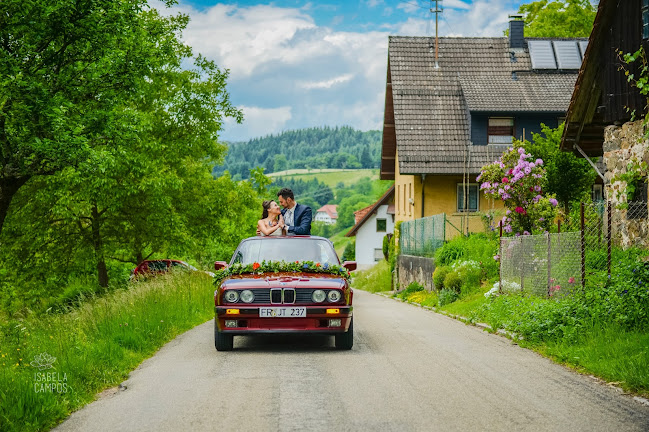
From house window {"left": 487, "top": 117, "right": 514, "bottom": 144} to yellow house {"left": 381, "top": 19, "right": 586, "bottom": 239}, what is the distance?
46 millimetres

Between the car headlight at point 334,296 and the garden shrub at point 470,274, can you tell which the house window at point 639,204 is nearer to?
the garden shrub at point 470,274

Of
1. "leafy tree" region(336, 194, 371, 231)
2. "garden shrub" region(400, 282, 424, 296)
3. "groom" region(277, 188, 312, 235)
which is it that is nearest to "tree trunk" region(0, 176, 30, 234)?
"groom" region(277, 188, 312, 235)

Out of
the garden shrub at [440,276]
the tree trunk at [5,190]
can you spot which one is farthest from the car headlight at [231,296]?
the garden shrub at [440,276]

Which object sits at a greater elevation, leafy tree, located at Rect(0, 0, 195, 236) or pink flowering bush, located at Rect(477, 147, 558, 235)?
leafy tree, located at Rect(0, 0, 195, 236)

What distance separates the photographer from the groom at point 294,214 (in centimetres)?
Answer: 1345

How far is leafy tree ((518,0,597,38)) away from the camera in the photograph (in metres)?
49.4

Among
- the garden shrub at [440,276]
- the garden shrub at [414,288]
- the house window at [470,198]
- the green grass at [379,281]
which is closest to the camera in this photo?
the garden shrub at [440,276]

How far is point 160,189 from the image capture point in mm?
27406

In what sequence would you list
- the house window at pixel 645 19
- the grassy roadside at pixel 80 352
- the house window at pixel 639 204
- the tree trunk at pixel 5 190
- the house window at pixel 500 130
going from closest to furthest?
the grassy roadside at pixel 80 352, the house window at pixel 639 204, the house window at pixel 645 19, the tree trunk at pixel 5 190, the house window at pixel 500 130

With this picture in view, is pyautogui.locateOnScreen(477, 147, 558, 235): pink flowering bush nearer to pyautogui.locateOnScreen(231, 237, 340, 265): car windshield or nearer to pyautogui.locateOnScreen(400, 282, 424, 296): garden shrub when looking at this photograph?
pyautogui.locateOnScreen(400, 282, 424, 296): garden shrub

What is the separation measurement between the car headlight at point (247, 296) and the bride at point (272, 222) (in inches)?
105

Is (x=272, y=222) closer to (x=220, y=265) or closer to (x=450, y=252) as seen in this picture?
(x=220, y=265)

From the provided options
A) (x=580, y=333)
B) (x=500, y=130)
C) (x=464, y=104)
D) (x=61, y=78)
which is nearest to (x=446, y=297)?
(x=61, y=78)

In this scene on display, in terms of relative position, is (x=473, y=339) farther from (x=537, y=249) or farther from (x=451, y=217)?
(x=451, y=217)
